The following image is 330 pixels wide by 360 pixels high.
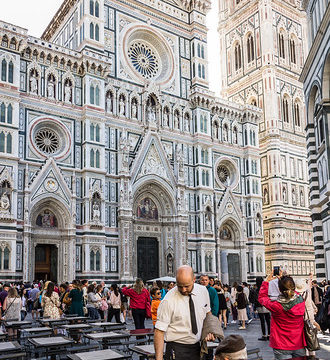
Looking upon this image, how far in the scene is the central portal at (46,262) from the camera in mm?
27906

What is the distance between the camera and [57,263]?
27.8 m

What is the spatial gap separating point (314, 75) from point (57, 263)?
17.7m

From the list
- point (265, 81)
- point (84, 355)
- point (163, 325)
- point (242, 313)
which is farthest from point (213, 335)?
point (265, 81)

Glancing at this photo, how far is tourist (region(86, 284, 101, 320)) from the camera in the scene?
15.4 meters

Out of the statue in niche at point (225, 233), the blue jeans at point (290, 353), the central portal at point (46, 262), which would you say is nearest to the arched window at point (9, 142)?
the central portal at point (46, 262)

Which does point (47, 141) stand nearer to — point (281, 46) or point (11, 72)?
point (11, 72)

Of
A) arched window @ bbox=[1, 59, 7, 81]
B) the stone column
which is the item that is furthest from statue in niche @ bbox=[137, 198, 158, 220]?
arched window @ bbox=[1, 59, 7, 81]

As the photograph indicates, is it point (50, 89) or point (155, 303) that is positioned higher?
point (50, 89)

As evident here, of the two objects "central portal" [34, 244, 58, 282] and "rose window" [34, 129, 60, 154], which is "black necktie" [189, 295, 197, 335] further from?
"rose window" [34, 129, 60, 154]

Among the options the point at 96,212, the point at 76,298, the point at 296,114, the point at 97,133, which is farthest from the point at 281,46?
the point at 76,298

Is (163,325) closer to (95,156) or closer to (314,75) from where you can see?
(314,75)

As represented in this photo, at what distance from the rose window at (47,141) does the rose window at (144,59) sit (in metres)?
8.88

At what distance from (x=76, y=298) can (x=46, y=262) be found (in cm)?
1584

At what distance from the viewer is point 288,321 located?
590cm
